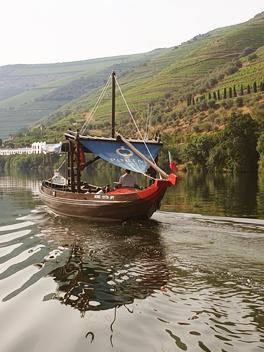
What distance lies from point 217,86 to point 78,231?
114 meters

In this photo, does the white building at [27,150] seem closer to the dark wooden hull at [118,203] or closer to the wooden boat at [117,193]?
the wooden boat at [117,193]

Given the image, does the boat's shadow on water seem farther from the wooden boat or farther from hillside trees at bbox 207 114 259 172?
hillside trees at bbox 207 114 259 172

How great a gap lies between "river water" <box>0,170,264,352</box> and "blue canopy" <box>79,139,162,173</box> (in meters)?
3.44

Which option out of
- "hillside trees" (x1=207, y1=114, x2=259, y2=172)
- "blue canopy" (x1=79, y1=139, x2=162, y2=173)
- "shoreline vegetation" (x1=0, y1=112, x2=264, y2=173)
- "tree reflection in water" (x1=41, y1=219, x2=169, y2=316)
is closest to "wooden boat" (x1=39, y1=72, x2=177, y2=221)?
"blue canopy" (x1=79, y1=139, x2=162, y2=173)

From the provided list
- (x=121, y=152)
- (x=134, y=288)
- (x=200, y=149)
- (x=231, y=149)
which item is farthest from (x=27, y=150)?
(x=134, y=288)

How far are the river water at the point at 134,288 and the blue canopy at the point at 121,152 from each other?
3.44 metres

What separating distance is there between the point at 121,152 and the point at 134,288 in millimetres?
11341

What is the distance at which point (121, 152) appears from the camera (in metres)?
19.8

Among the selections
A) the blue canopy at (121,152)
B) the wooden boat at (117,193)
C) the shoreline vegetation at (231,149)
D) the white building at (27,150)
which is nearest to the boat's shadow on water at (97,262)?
the wooden boat at (117,193)

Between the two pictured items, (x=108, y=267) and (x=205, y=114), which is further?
(x=205, y=114)

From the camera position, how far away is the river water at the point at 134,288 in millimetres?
6688

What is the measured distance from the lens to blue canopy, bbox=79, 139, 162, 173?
1938 cm

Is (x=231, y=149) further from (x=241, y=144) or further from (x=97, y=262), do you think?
(x=97, y=262)

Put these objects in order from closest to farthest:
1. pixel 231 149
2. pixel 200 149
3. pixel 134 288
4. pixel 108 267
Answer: pixel 134 288
pixel 108 267
pixel 231 149
pixel 200 149
